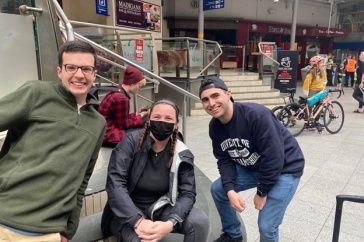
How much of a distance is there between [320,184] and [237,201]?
2428 mm

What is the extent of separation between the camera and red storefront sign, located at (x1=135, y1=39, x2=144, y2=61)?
23.7 feet

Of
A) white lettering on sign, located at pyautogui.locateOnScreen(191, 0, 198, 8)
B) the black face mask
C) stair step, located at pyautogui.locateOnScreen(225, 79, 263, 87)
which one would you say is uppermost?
white lettering on sign, located at pyautogui.locateOnScreen(191, 0, 198, 8)

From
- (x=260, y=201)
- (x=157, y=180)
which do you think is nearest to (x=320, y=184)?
(x=260, y=201)

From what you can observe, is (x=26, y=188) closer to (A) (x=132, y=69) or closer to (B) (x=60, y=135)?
(B) (x=60, y=135)

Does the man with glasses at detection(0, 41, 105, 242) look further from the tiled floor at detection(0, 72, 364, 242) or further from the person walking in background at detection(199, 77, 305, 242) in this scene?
the tiled floor at detection(0, 72, 364, 242)

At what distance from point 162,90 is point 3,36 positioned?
6.40m

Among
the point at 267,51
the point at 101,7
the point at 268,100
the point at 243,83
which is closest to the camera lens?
the point at 268,100

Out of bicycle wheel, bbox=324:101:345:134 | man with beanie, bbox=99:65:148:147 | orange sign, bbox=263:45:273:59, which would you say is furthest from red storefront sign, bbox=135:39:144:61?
orange sign, bbox=263:45:273:59

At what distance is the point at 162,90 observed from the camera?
8445mm

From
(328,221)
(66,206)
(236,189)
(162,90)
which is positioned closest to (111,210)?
(66,206)

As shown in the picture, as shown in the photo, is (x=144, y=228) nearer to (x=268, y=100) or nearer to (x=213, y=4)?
(x=268, y=100)

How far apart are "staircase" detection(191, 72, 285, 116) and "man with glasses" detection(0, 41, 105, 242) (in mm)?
8354

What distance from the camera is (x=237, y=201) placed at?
214cm

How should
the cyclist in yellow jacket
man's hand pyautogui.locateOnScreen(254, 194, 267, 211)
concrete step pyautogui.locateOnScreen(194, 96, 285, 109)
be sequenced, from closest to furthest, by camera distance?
man's hand pyautogui.locateOnScreen(254, 194, 267, 211)
the cyclist in yellow jacket
concrete step pyautogui.locateOnScreen(194, 96, 285, 109)
